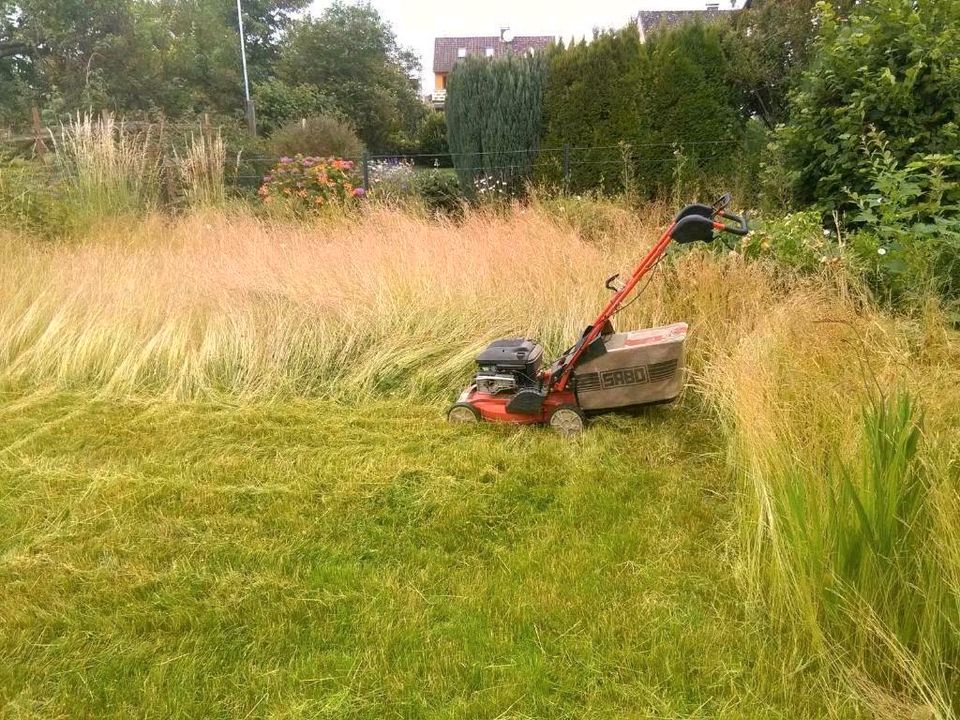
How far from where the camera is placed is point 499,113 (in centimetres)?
1038

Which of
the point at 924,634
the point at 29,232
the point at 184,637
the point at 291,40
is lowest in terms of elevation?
the point at 184,637

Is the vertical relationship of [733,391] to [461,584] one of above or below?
above

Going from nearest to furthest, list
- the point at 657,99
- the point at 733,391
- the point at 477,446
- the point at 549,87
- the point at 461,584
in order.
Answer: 1. the point at 461,584
2. the point at 733,391
3. the point at 477,446
4. the point at 657,99
5. the point at 549,87

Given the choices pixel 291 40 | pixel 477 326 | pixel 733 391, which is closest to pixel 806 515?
pixel 733 391

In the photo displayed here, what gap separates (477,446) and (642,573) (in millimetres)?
1152

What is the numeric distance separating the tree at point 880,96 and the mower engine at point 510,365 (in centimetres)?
233

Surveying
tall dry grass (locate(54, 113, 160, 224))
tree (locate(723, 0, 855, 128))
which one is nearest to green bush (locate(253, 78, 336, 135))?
tree (locate(723, 0, 855, 128))

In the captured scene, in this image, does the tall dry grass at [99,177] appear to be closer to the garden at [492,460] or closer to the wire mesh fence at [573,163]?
the garden at [492,460]

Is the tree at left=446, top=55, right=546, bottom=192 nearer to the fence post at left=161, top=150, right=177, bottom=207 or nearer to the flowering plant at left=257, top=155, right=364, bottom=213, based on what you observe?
the flowering plant at left=257, top=155, right=364, bottom=213

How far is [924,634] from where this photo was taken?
1686mm

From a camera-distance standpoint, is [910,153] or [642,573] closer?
[642,573]

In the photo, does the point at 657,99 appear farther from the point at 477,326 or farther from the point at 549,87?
the point at 477,326

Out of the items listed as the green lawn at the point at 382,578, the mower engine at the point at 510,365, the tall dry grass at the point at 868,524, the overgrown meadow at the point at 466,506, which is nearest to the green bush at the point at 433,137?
the overgrown meadow at the point at 466,506

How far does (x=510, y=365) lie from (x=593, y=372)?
0.41 meters
